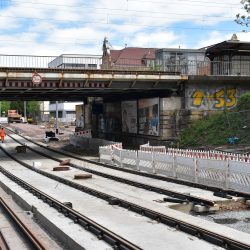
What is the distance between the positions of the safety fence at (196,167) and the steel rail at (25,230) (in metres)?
7.56

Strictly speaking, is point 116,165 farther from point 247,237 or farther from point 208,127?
point 247,237

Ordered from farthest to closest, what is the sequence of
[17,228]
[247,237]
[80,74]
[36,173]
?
1. [80,74]
2. [36,173]
3. [17,228]
4. [247,237]

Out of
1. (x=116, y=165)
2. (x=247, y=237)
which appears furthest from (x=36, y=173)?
(x=247, y=237)

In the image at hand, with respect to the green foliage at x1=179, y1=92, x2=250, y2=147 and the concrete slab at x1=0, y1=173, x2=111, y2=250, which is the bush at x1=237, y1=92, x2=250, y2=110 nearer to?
the green foliage at x1=179, y1=92, x2=250, y2=147

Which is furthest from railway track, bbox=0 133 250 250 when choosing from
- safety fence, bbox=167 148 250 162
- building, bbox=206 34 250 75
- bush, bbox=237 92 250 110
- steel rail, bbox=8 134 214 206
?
building, bbox=206 34 250 75

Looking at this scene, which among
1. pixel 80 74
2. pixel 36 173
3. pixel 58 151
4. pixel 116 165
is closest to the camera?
pixel 36 173

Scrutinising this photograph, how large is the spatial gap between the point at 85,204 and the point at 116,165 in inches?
522

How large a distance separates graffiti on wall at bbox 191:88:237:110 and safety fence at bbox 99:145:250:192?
Answer: 9.84 metres

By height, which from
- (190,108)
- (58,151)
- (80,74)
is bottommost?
(58,151)

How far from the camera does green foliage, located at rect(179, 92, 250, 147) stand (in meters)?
30.0

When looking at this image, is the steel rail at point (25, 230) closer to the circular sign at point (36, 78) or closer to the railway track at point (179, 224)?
the railway track at point (179, 224)

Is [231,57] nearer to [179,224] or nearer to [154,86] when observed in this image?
[154,86]

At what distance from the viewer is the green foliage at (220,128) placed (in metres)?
30.0

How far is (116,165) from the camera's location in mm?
27859
